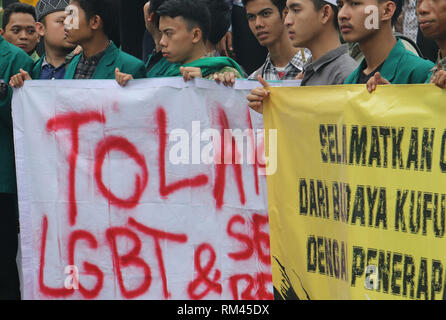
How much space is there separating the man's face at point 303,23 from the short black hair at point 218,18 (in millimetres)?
1110

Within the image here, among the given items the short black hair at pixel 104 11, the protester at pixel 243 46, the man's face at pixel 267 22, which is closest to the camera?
the man's face at pixel 267 22

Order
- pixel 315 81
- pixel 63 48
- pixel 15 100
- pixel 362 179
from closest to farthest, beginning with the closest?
pixel 362 179
pixel 315 81
pixel 15 100
pixel 63 48

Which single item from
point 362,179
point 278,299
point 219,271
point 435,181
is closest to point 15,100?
point 219,271

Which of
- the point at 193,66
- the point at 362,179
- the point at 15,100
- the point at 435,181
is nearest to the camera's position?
the point at 435,181

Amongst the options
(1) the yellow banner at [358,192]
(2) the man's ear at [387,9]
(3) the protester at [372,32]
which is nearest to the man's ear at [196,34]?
(1) the yellow banner at [358,192]

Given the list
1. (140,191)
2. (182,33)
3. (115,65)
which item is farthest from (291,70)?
(140,191)

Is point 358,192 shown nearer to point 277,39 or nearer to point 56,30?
point 277,39

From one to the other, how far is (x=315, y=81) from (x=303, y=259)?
103 cm

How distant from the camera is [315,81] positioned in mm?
4855

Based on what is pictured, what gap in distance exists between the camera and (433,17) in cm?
406

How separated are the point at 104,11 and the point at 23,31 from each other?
7.91 feet

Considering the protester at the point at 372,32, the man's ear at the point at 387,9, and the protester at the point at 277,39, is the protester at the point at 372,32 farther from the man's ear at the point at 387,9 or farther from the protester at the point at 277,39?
the protester at the point at 277,39

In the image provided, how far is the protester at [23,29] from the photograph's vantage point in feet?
26.3

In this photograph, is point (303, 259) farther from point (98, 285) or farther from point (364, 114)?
point (98, 285)
